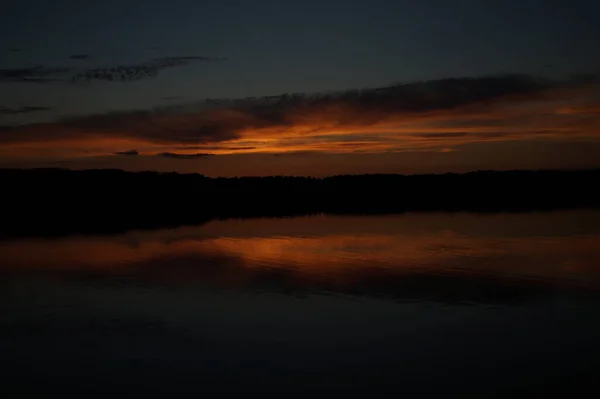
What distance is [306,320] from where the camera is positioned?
10797mm

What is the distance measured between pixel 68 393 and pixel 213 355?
193 centimetres

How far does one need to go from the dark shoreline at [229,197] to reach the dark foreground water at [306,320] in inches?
493

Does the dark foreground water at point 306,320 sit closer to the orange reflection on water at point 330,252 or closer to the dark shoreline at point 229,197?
the orange reflection on water at point 330,252

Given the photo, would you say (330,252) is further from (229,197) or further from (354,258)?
(229,197)

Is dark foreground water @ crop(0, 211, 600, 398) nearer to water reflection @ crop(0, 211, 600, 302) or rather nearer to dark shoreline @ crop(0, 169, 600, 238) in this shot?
Answer: water reflection @ crop(0, 211, 600, 302)

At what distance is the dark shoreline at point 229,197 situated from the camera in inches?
1398

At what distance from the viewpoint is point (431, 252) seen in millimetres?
18562

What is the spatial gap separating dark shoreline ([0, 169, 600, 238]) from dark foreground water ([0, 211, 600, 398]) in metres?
12.5

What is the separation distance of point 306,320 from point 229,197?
4673 centimetres

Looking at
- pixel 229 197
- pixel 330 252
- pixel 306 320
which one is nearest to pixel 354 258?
pixel 330 252

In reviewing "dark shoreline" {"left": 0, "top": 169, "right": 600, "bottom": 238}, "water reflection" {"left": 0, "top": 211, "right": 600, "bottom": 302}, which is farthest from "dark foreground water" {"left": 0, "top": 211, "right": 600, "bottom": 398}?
"dark shoreline" {"left": 0, "top": 169, "right": 600, "bottom": 238}

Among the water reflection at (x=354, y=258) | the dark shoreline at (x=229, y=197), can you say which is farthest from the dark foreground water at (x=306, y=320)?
the dark shoreline at (x=229, y=197)

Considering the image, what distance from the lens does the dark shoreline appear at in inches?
1398

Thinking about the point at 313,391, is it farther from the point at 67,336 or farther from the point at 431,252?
the point at 431,252
